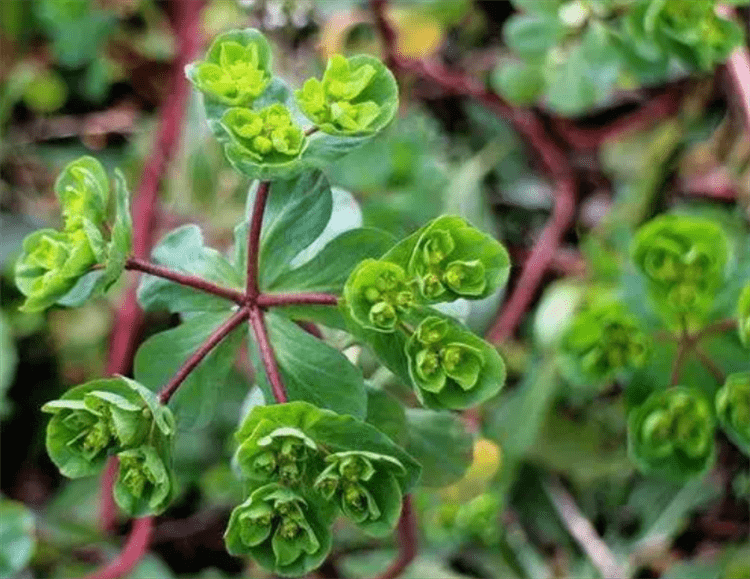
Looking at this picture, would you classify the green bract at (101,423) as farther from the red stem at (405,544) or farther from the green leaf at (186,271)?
the red stem at (405,544)

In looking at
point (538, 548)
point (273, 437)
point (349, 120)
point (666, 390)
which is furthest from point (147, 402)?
point (538, 548)

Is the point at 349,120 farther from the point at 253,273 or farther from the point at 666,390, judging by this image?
the point at 666,390

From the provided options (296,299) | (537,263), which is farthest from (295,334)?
(537,263)

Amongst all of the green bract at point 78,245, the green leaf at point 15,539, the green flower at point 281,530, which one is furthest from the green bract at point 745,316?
the green leaf at point 15,539

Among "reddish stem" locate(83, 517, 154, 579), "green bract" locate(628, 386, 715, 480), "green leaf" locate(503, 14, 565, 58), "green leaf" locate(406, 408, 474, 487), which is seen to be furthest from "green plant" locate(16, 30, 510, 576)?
"green leaf" locate(503, 14, 565, 58)

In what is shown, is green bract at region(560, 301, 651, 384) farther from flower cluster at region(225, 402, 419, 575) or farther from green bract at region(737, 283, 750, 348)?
flower cluster at region(225, 402, 419, 575)

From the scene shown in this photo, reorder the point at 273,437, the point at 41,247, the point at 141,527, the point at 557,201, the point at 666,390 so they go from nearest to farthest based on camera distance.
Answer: the point at 273,437 < the point at 41,247 < the point at 666,390 < the point at 141,527 < the point at 557,201

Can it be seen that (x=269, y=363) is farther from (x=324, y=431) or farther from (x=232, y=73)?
(x=232, y=73)
